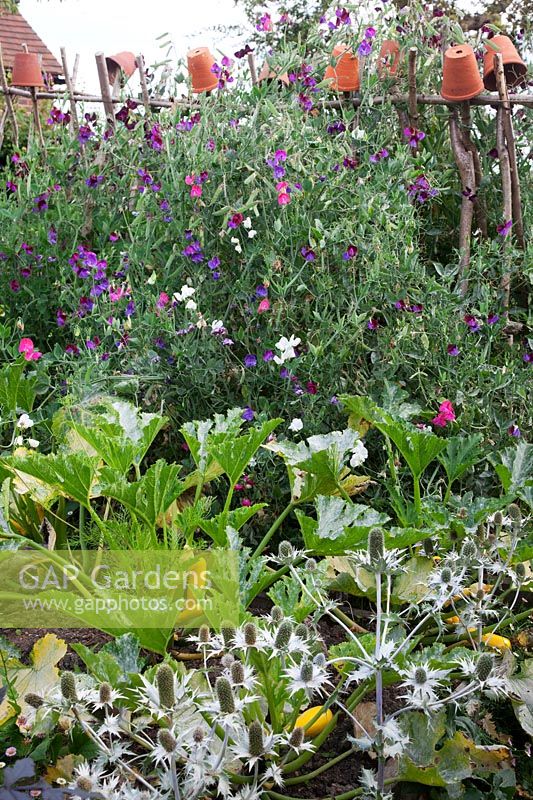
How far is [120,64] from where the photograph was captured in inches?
178

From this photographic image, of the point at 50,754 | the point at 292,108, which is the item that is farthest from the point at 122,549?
the point at 292,108

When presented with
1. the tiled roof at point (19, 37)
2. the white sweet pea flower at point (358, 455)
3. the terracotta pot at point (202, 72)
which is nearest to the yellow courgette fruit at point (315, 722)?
the white sweet pea flower at point (358, 455)

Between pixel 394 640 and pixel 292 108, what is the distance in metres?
2.40

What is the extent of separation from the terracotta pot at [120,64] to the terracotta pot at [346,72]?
124 centimetres

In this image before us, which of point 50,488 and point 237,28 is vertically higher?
point 237,28

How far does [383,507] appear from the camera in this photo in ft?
9.37

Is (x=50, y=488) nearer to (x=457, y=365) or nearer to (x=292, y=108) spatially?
(x=457, y=365)

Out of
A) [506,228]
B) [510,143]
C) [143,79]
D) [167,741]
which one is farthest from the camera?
[143,79]

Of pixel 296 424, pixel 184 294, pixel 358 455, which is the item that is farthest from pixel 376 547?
pixel 184 294

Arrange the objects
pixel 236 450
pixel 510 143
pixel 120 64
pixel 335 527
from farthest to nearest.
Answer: pixel 120 64 → pixel 510 143 → pixel 236 450 → pixel 335 527

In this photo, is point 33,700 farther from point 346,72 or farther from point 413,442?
point 346,72

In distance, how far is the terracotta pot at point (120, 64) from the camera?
4523 mm

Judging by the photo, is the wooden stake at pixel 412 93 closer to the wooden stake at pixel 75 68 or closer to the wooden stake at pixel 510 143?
the wooden stake at pixel 510 143

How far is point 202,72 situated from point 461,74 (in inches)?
47.2
